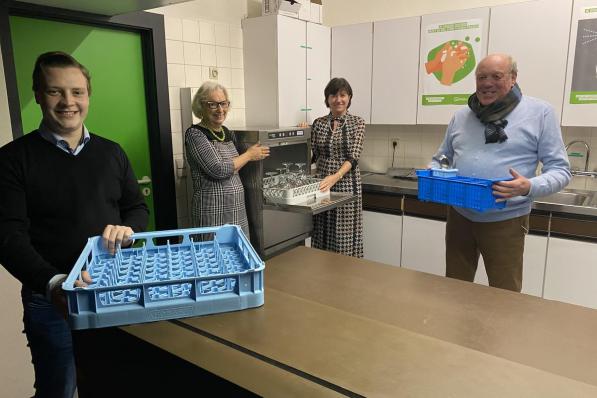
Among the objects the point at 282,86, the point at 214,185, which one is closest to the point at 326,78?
the point at 282,86

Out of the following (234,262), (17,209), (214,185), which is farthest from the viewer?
(214,185)

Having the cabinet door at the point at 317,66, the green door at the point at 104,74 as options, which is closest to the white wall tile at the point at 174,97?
the green door at the point at 104,74

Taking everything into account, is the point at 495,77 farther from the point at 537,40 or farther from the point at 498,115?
the point at 537,40

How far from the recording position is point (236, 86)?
3.29 meters

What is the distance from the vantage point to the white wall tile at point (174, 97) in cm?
280

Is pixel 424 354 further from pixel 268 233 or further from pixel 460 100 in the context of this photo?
pixel 460 100

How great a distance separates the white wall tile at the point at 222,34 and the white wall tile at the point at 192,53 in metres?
0.21

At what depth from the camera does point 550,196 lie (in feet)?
9.97

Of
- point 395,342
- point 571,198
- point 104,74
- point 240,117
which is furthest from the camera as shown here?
point 240,117

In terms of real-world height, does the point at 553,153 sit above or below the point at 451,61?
below

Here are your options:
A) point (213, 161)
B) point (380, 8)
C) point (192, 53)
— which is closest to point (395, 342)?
point (213, 161)

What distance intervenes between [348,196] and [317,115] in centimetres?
108

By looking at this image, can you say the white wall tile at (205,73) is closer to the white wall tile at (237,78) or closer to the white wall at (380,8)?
the white wall tile at (237,78)

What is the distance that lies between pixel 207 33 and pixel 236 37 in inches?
11.8
